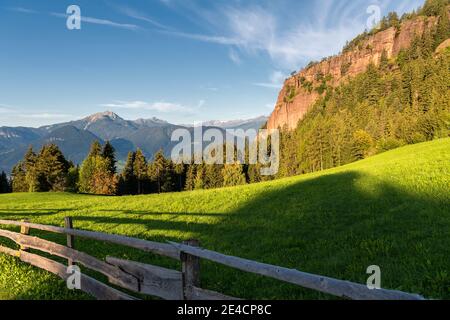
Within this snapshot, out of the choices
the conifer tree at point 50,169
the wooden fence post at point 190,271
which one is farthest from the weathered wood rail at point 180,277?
the conifer tree at point 50,169

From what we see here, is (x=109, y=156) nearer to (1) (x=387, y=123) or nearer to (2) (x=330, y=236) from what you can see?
(2) (x=330, y=236)

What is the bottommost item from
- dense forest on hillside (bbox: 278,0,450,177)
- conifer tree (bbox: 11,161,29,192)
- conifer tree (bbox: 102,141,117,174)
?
conifer tree (bbox: 11,161,29,192)

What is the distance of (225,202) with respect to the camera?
99.3ft

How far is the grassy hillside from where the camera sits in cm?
954

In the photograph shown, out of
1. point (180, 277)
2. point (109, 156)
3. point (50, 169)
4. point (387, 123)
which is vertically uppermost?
point (387, 123)

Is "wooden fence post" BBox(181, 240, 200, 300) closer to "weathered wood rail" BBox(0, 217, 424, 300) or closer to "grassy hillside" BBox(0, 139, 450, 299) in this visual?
"weathered wood rail" BBox(0, 217, 424, 300)

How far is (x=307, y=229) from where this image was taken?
16.7 m

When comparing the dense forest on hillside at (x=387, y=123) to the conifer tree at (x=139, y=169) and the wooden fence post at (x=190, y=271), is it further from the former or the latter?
the wooden fence post at (x=190, y=271)

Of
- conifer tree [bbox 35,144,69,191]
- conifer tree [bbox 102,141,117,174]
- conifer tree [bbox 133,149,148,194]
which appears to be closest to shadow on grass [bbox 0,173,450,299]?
conifer tree [bbox 35,144,69,191]

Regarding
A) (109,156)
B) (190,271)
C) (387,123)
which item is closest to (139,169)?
(109,156)

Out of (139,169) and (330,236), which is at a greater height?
(139,169)
